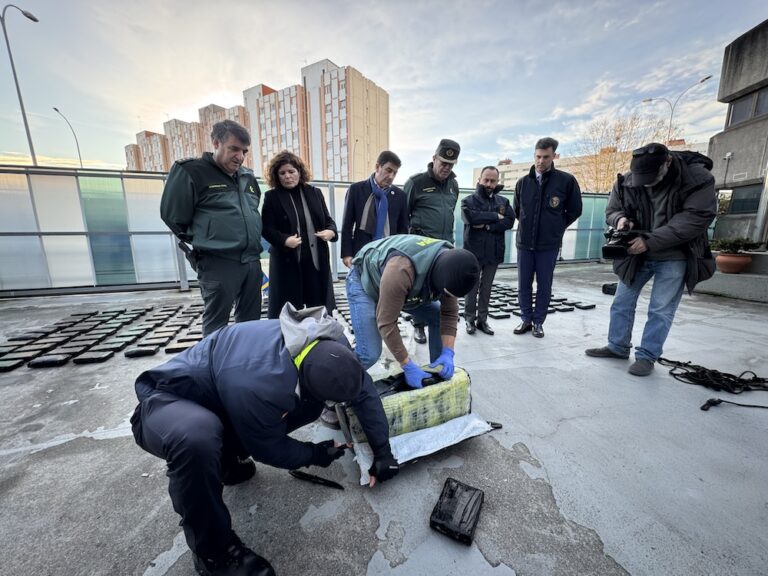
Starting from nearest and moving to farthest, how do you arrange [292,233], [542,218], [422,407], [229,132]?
[422,407], [229,132], [292,233], [542,218]

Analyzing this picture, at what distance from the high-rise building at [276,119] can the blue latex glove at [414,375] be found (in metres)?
27.6

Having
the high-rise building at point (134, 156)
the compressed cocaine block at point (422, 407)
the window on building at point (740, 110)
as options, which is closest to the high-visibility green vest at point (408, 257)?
the compressed cocaine block at point (422, 407)

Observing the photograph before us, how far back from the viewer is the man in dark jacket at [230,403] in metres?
0.98

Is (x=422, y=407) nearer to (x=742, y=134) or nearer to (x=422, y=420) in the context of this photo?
(x=422, y=420)

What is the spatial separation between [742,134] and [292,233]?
12662 millimetres

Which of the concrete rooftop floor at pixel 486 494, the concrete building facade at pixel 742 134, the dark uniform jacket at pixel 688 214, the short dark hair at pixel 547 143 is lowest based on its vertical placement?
the concrete rooftop floor at pixel 486 494

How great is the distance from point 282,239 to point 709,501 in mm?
2527

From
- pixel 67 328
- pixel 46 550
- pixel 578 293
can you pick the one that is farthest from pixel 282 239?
pixel 578 293

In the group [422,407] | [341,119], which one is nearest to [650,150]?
[422,407]

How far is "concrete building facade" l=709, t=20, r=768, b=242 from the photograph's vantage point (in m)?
7.40

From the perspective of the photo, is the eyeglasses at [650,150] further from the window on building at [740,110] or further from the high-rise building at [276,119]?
the high-rise building at [276,119]

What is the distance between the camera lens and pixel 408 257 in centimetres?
162

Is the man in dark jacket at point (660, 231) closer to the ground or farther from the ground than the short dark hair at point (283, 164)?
closer to the ground

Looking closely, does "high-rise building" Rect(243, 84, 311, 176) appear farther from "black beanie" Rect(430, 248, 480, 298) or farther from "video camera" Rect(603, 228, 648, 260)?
"black beanie" Rect(430, 248, 480, 298)
